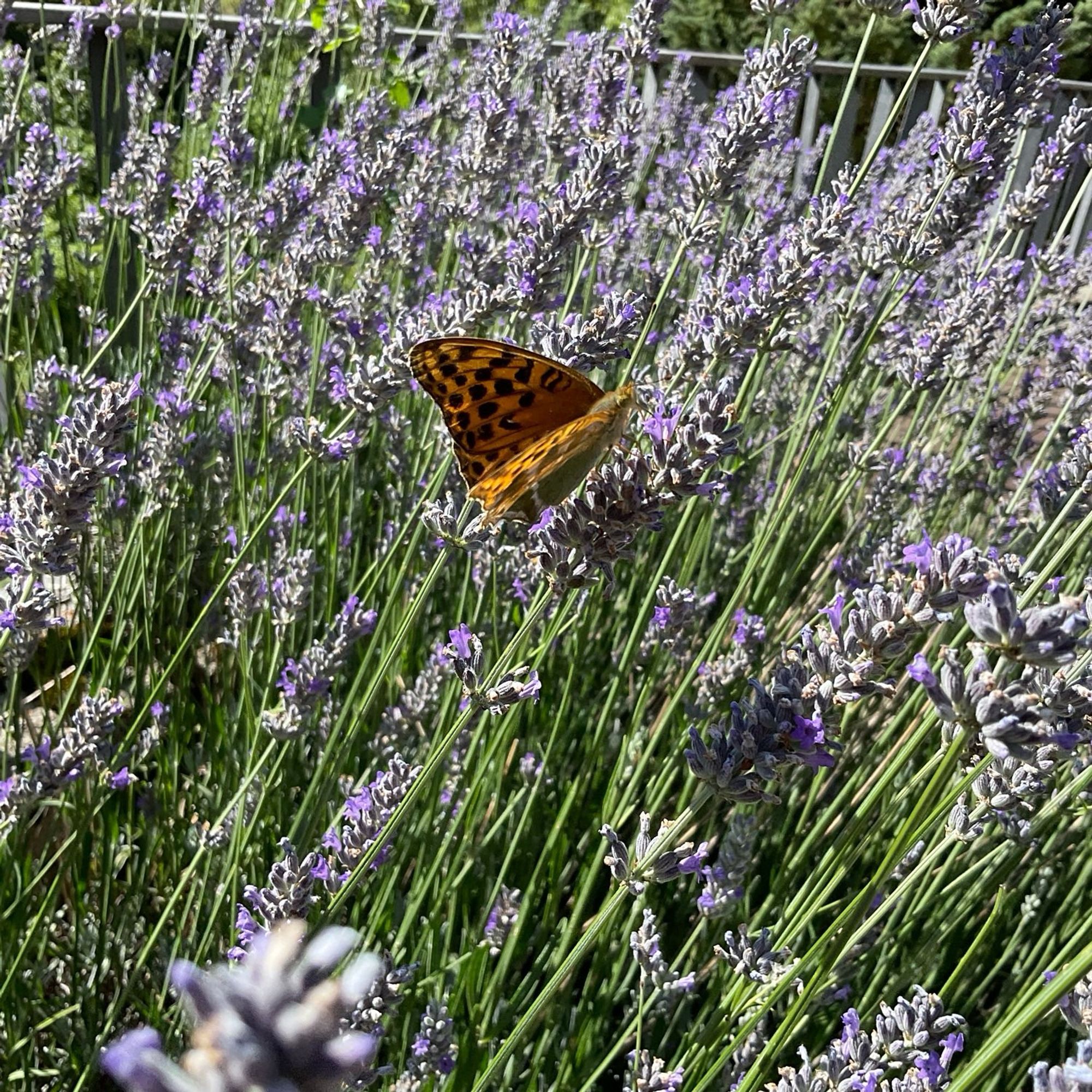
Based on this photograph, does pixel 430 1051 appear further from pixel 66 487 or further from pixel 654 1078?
pixel 66 487

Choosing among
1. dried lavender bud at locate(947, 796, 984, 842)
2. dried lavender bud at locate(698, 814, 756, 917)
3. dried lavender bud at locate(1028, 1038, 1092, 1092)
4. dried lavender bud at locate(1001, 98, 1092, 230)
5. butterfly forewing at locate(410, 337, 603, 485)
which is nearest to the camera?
dried lavender bud at locate(1028, 1038, 1092, 1092)

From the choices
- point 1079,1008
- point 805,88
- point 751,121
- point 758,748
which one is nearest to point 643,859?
point 758,748

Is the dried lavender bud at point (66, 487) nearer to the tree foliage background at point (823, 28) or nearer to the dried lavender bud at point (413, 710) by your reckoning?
the dried lavender bud at point (413, 710)

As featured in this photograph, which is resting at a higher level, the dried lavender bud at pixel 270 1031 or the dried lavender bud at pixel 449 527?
the dried lavender bud at pixel 270 1031

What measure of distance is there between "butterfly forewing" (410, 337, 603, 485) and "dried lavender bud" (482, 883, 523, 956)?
2.78 ft

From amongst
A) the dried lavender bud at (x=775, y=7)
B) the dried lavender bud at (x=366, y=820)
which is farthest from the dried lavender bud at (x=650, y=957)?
the dried lavender bud at (x=775, y=7)

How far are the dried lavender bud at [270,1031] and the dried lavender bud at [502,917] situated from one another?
1.59m

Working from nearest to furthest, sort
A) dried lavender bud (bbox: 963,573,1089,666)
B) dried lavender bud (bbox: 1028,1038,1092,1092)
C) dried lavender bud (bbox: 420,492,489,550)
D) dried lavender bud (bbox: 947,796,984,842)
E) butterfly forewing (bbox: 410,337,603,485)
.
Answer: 1. dried lavender bud (bbox: 1028,1038,1092,1092)
2. dried lavender bud (bbox: 963,573,1089,666)
3. dried lavender bud (bbox: 947,796,984,842)
4. butterfly forewing (bbox: 410,337,603,485)
5. dried lavender bud (bbox: 420,492,489,550)

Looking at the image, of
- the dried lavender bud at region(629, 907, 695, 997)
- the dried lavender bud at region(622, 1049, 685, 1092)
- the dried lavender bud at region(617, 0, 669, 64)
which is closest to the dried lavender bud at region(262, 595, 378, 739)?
the dried lavender bud at region(629, 907, 695, 997)

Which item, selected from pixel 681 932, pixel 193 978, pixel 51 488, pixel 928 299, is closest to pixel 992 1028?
pixel 681 932

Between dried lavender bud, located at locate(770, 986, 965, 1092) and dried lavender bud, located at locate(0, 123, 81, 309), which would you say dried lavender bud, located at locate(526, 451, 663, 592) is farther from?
dried lavender bud, located at locate(0, 123, 81, 309)

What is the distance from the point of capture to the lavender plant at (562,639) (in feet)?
4.15

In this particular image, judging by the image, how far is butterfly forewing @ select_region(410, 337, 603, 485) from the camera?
142cm

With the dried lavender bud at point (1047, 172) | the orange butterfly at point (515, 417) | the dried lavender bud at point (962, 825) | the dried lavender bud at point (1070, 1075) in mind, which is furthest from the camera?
the dried lavender bud at point (1047, 172)
